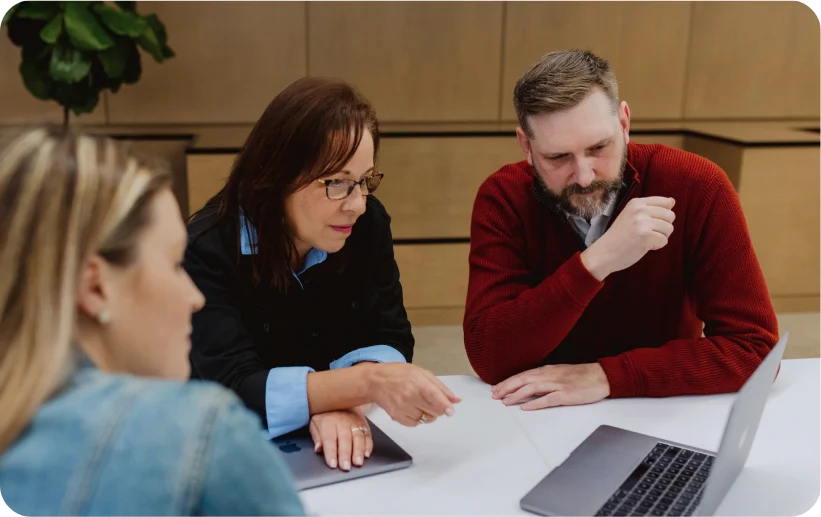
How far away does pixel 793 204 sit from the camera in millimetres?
3520

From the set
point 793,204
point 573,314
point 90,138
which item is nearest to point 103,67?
point 573,314

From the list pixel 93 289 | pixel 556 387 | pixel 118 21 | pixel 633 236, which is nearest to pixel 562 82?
pixel 633 236

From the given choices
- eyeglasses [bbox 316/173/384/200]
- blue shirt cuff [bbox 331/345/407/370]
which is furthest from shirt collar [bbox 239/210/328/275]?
blue shirt cuff [bbox 331/345/407/370]

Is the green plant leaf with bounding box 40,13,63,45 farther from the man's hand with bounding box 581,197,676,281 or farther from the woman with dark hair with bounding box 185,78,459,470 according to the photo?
the man's hand with bounding box 581,197,676,281

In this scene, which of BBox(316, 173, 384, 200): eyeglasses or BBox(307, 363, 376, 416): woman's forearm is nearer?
BBox(307, 363, 376, 416): woman's forearm

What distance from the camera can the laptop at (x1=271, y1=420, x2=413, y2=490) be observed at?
1.12 m

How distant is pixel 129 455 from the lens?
0.63 metres

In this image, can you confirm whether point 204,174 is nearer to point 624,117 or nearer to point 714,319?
point 624,117

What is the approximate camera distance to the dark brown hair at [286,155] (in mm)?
1361

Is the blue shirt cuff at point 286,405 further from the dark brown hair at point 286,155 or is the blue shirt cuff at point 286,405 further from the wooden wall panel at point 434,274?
the wooden wall panel at point 434,274

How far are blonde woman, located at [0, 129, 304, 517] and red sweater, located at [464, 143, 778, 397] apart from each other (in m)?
0.86

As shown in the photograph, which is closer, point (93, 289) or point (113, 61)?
point (93, 289)

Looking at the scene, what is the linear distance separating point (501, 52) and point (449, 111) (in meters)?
0.37

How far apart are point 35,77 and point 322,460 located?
254 cm
